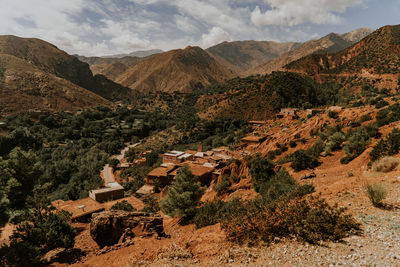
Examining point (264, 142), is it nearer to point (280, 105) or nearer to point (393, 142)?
point (393, 142)

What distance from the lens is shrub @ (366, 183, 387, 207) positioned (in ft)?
23.0

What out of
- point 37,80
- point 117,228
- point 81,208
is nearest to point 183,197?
point 117,228

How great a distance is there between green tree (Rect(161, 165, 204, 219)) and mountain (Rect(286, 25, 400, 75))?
7234 cm

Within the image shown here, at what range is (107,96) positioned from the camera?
161 m

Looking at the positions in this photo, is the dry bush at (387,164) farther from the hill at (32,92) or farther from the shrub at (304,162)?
the hill at (32,92)

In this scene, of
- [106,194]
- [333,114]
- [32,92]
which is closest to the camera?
[333,114]

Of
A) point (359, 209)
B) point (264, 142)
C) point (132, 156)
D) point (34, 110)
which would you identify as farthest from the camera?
point (34, 110)

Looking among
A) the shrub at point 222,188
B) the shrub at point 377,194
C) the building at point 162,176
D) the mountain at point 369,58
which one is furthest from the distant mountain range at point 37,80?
the mountain at point 369,58

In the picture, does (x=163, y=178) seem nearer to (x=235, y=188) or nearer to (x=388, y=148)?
(x=235, y=188)

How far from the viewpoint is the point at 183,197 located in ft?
44.7

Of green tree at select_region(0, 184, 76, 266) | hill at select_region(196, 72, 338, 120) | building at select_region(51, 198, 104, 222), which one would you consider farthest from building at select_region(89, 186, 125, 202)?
hill at select_region(196, 72, 338, 120)

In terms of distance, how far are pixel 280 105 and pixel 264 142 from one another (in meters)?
28.5

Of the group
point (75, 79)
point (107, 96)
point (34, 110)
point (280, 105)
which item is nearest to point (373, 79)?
point (280, 105)

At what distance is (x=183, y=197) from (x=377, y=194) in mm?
9822
